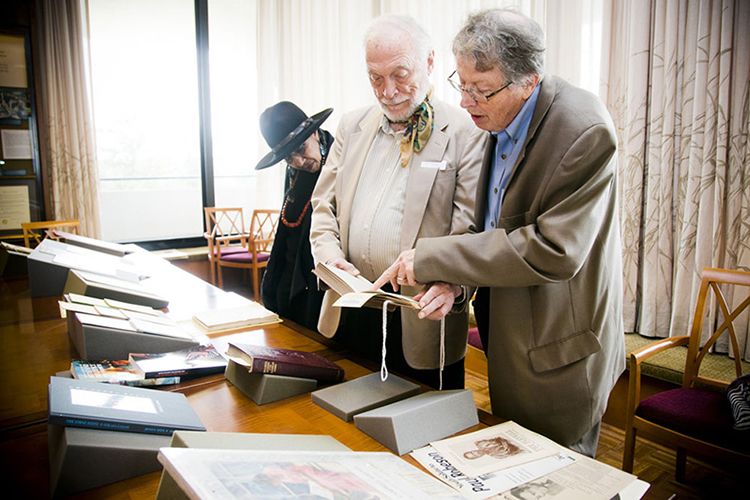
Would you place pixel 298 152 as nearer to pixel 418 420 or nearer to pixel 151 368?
pixel 151 368

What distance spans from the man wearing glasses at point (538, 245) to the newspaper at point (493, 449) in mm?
290

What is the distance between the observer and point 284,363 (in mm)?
1266

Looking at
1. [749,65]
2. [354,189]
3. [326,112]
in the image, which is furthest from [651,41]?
A: [354,189]

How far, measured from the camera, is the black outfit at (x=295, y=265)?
2.24 metres

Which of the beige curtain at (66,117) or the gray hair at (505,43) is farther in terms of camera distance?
the beige curtain at (66,117)

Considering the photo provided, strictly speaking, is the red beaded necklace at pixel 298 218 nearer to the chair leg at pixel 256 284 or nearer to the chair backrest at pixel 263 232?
the chair backrest at pixel 263 232

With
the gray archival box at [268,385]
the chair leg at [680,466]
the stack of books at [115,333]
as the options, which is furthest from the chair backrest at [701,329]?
the stack of books at [115,333]

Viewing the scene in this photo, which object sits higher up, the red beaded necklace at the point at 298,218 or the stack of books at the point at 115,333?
the red beaded necklace at the point at 298,218

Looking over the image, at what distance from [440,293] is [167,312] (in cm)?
115

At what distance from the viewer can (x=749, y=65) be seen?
238 cm

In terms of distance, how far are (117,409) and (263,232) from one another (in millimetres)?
5134

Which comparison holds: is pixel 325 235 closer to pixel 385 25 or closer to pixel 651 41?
pixel 385 25

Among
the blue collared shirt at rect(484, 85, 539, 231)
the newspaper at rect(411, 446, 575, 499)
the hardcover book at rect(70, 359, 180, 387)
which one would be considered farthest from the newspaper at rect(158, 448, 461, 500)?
the blue collared shirt at rect(484, 85, 539, 231)

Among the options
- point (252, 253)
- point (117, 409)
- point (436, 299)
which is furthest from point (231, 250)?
point (117, 409)
